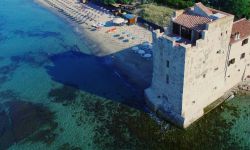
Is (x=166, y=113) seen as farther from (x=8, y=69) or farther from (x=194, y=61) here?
(x=8, y=69)

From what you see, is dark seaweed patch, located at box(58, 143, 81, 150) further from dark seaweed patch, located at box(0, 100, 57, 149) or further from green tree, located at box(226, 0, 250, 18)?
green tree, located at box(226, 0, 250, 18)

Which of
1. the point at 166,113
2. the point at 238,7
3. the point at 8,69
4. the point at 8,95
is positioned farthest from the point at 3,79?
the point at 238,7

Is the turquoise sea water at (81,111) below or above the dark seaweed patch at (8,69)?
below

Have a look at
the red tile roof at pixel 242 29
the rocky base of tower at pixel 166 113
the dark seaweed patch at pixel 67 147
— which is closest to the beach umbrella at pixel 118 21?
the rocky base of tower at pixel 166 113

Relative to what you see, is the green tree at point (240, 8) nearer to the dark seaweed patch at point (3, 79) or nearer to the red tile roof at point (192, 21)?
the red tile roof at point (192, 21)

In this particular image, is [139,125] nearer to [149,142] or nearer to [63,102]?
[149,142]
